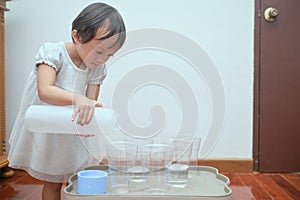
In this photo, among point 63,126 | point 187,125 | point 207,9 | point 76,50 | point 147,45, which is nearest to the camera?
Result: point 63,126

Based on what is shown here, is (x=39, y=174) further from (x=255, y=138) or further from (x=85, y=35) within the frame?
(x=255, y=138)

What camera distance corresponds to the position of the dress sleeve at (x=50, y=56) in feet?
2.30

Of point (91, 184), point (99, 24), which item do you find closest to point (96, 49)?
point (99, 24)

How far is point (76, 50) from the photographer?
2.49ft

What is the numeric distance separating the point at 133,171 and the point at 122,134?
10 cm

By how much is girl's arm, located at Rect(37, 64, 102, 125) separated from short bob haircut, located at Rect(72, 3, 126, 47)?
10 cm

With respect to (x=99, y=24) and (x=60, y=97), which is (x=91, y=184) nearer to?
(x=60, y=97)

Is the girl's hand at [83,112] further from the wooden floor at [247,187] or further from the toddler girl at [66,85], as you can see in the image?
the wooden floor at [247,187]

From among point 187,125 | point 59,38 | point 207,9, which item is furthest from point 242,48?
point 59,38

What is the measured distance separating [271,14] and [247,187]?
0.63m

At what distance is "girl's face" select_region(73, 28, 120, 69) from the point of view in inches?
26.5

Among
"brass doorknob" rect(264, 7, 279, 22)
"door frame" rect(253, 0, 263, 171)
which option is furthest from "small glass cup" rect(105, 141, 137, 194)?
"brass doorknob" rect(264, 7, 279, 22)

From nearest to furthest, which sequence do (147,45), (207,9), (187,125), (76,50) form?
1. (76,50)
2. (147,45)
3. (187,125)
4. (207,9)

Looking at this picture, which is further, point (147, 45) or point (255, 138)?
point (255, 138)
